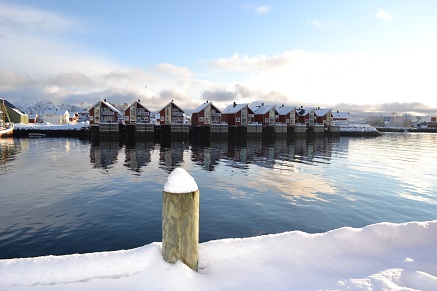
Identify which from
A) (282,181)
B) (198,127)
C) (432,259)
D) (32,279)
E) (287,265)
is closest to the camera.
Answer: (32,279)

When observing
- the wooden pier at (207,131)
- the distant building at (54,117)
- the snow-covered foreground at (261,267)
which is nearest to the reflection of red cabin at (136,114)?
the wooden pier at (207,131)

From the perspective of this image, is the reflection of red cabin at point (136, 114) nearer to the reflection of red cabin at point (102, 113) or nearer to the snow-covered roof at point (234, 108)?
the reflection of red cabin at point (102, 113)

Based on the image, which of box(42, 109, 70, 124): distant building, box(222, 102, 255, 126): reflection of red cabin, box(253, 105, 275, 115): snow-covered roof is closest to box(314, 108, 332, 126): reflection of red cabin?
box(253, 105, 275, 115): snow-covered roof

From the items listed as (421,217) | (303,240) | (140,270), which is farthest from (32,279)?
(421,217)

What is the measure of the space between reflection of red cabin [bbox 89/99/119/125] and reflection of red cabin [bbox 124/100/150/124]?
310 cm

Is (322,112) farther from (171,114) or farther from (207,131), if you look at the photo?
(171,114)

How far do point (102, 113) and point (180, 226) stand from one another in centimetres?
7078

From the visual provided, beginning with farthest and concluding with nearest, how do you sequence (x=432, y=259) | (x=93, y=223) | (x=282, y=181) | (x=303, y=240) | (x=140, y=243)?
(x=282, y=181), (x=93, y=223), (x=140, y=243), (x=303, y=240), (x=432, y=259)

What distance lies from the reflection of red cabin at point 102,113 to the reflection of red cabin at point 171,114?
37.9 ft

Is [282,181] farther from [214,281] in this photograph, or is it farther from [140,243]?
[214,281]

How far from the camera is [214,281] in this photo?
422cm

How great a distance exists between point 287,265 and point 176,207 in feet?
6.89

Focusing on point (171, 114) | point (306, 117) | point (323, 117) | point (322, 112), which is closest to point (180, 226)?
point (171, 114)

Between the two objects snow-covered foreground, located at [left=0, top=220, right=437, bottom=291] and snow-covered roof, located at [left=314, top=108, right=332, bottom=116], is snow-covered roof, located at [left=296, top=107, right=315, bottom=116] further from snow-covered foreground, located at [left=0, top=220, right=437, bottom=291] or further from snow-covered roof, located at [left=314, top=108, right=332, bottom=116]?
snow-covered foreground, located at [left=0, top=220, right=437, bottom=291]
